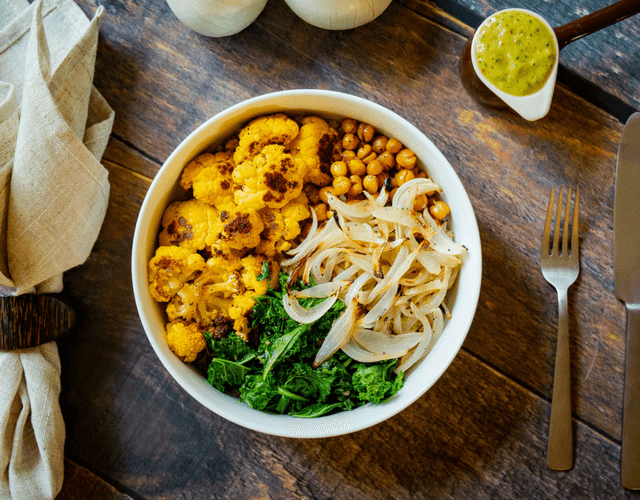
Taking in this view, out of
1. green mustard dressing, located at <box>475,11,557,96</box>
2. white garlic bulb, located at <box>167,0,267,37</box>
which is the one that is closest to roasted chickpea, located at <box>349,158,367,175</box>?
green mustard dressing, located at <box>475,11,557,96</box>

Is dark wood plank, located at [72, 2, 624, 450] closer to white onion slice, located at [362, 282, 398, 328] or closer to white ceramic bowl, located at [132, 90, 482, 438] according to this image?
white ceramic bowl, located at [132, 90, 482, 438]

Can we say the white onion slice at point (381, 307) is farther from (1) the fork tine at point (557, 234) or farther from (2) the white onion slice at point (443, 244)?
(1) the fork tine at point (557, 234)

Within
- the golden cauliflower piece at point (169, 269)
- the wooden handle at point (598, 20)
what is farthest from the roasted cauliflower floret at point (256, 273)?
the wooden handle at point (598, 20)

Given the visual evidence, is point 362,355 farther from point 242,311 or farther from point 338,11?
point 338,11

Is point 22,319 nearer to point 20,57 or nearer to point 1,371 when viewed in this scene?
point 1,371

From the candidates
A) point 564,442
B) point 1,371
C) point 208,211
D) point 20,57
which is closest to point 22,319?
point 1,371

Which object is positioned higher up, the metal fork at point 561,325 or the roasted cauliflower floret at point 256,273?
the roasted cauliflower floret at point 256,273
